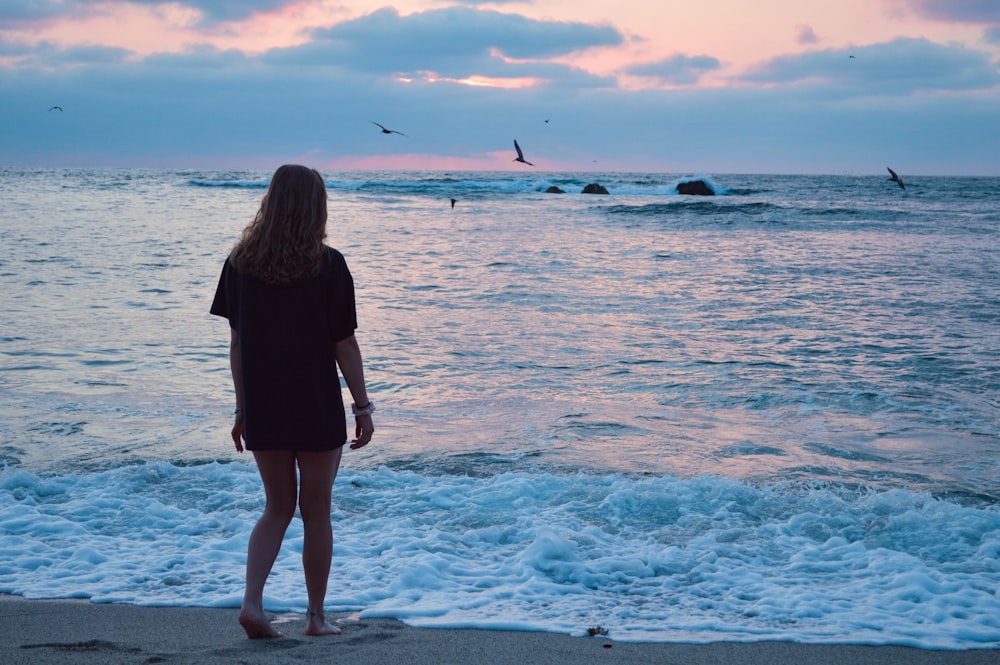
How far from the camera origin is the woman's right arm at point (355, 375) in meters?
3.11

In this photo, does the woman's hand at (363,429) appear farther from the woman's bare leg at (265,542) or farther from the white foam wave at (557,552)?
the white foam wave at (557,552)

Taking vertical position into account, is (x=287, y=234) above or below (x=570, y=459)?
above

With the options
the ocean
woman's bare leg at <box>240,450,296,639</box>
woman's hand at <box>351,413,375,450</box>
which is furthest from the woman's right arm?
the ocean

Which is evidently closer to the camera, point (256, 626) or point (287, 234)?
point (287, 234)

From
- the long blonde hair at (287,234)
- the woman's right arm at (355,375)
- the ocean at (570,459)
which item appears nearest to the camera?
the long blonde hair at (287,234)

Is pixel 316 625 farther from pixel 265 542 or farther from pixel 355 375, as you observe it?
pixel 355 375

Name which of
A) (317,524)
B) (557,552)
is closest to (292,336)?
(317,524)

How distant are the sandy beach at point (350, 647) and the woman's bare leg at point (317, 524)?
0.09 metres

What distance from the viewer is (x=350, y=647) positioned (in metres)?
3.26

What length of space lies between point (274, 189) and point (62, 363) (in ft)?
24.4

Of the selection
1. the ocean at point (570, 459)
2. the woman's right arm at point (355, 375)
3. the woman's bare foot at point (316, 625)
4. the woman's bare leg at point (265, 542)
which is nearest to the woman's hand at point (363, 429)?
the woman's right arm at point (355, 375)

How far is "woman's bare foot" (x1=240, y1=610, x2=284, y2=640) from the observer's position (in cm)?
323

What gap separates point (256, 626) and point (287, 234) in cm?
153

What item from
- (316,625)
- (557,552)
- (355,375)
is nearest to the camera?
(355,375)
